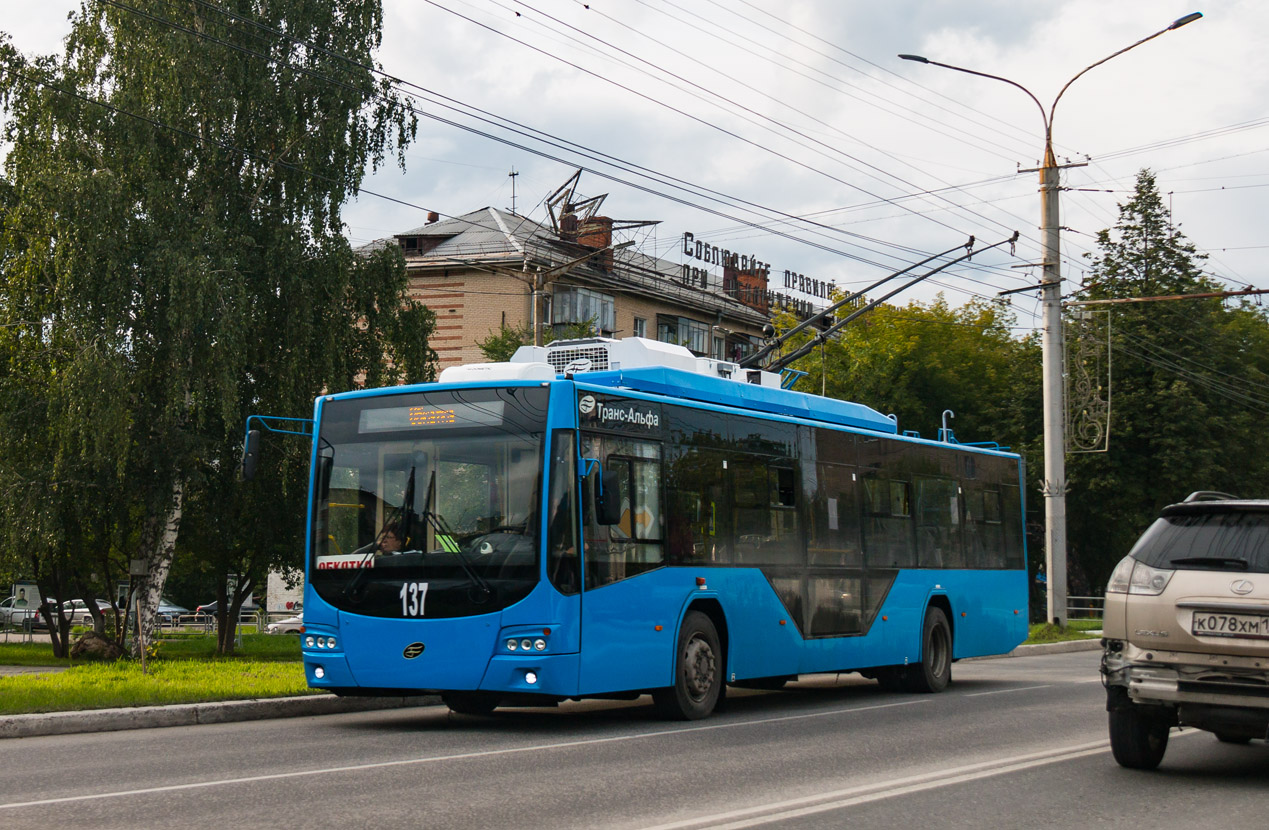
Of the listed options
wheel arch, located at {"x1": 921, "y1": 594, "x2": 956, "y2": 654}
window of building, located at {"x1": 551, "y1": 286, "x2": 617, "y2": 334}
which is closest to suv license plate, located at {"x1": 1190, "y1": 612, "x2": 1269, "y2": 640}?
wheel arch, located at {"x1": 921, "y1": 594, "x2": 956, "y2": 654}

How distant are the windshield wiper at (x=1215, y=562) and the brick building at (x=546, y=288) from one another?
137 feet

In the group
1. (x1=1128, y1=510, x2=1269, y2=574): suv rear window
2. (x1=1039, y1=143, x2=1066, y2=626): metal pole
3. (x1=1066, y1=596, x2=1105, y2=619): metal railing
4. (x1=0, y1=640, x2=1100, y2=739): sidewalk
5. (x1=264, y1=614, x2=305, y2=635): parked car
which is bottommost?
(x1=264, y1=614, x2=305, y2=635): parked car

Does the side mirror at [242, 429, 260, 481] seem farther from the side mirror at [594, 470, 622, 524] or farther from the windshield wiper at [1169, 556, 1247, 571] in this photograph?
the windshield wiper at [1169, 556, 1247, 571]

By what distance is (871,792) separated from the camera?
8172 mm

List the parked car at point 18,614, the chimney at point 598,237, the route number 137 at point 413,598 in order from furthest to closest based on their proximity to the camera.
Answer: the parked car at point 18,614 < the chimney at point 598,237 < the route number 137 at point 413,598

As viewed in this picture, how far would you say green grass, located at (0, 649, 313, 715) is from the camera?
12883mm

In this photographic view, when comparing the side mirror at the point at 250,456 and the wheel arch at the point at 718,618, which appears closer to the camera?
the side mirror at the point at 250,456

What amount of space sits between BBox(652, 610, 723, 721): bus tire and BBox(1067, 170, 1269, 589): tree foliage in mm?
35060

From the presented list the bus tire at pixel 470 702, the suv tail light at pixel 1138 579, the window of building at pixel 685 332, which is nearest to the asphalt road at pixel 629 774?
the bus tire at pixel 470 702

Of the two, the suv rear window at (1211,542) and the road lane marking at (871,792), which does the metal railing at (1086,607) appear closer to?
the road lane marking at (871,792)

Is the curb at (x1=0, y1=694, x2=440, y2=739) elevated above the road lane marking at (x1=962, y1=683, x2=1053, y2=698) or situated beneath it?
elevated above

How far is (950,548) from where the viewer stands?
58.6 ft

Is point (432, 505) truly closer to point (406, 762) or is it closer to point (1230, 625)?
point (406, 762)

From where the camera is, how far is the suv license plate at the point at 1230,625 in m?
8.27
